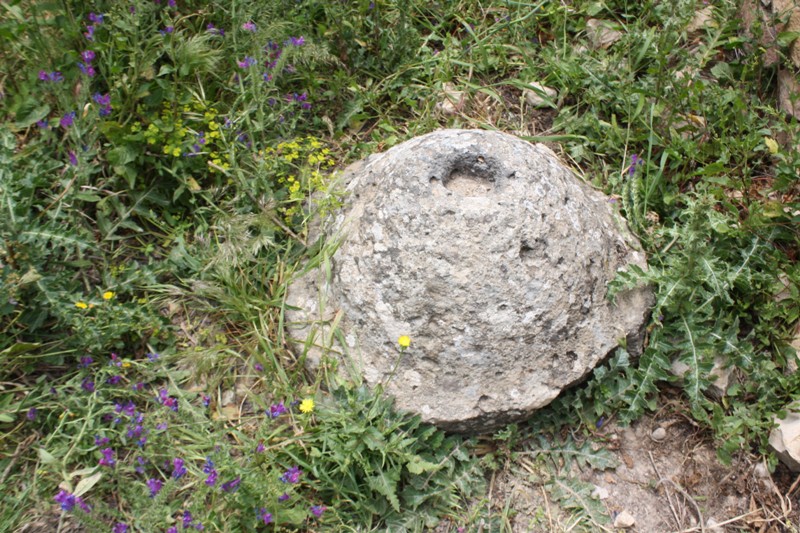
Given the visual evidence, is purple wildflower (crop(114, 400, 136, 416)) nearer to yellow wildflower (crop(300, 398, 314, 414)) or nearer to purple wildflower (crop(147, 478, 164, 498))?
purple wildflower (crop(147, 478, 164, 498))

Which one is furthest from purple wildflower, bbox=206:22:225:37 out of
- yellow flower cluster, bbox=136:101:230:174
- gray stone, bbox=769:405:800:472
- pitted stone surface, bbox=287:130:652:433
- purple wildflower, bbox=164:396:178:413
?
gray stone, bbox=769:405:800:472

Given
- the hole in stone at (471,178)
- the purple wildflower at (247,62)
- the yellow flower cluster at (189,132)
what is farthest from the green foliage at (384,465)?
the purple wildflower at (247,62)

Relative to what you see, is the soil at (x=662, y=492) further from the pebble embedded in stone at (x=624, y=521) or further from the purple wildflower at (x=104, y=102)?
the purple wildflower at (x=104, y=102)

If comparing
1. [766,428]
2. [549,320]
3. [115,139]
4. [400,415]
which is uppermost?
[115,139]

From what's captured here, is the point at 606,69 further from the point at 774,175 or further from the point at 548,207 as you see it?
the point at 548,207

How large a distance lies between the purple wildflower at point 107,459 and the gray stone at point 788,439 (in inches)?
103

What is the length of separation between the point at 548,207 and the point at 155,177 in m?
1.85

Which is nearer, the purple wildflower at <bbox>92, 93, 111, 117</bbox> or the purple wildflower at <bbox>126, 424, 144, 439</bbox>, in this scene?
the purple wildflower at <bbox>126, 424, 144, 439</bbox>

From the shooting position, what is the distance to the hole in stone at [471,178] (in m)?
2.82

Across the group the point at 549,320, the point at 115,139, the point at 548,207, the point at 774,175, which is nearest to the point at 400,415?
the point at 549,320

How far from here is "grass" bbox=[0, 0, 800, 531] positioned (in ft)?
8.35

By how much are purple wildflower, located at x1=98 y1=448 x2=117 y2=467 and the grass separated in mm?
13

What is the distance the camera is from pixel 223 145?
3178 millimetres

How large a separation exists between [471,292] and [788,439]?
1.40 m
